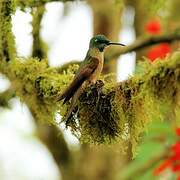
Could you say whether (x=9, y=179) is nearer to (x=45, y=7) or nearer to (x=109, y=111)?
(x=45, y=7)

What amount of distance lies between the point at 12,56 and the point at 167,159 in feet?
4.66

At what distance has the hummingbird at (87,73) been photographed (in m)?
3.84

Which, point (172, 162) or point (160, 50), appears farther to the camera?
point (160, 50)

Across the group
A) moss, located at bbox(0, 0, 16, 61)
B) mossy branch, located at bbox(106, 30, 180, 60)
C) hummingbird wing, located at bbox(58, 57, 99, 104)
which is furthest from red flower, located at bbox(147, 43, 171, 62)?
hummingbird wing, located at bbox(58, 57, 99, 104)

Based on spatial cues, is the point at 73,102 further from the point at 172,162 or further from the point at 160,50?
the point at 160,50

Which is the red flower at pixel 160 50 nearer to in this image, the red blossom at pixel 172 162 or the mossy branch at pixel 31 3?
the mossy branch at pixel 31 3

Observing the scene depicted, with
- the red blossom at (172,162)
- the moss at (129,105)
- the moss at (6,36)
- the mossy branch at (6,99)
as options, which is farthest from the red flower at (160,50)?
the red blossom at (172,162)

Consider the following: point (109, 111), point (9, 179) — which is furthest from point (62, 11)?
point (109, 111)

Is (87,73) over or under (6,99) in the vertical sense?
under

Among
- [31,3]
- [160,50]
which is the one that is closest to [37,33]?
[31,3]

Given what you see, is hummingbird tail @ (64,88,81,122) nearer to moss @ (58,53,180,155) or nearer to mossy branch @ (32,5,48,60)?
moss @ (58,53,180,155)

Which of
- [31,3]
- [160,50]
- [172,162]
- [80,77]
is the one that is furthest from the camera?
[160,50]

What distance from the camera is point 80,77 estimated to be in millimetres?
3928

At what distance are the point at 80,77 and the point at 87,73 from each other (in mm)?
48
